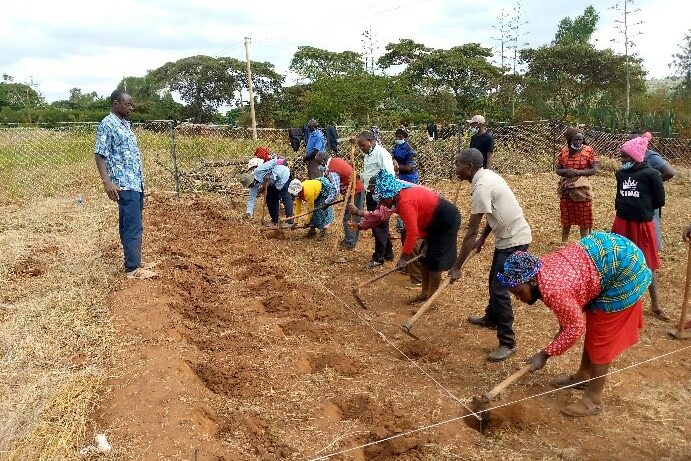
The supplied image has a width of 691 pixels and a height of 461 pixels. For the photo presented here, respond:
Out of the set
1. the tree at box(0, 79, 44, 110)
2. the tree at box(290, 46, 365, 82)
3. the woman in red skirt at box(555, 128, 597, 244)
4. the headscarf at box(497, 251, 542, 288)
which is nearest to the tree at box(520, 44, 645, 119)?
the tree at box(290, 46, 365, 82)

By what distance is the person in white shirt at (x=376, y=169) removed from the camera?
260 inches

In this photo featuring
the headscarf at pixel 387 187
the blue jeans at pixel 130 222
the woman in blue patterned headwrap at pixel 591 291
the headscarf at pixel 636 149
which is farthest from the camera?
the blue jeans at pixel 130 222

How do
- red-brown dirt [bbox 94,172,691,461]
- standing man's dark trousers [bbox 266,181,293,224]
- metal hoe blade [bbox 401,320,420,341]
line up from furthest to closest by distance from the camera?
standing man's dark trousers [bbox 266,181,293,224] → metal hoe blade [bbox 401,320,420,341] → red-brown dirt [bbox 94,172,691,461]

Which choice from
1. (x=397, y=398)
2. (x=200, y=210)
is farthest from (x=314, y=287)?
(x=200, y=210)

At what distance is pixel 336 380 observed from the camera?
416 cm

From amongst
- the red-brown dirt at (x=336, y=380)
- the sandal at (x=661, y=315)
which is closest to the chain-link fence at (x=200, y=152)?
the red-brown dirt at (x=336, y=380)

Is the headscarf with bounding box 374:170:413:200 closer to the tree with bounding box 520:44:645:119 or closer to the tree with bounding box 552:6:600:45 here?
the tree with bounding box 520:44:645:119

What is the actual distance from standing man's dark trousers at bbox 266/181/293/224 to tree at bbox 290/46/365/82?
60.0ft

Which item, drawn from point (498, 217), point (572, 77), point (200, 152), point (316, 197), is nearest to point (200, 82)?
point (200, 152)

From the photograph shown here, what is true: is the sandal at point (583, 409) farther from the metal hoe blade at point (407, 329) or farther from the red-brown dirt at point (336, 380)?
the metal hoe blade at point (407, 329)

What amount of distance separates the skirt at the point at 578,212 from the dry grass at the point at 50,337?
5388mm

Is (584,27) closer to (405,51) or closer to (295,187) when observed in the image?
(405,51)

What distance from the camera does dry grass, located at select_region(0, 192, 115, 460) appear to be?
10.6ft

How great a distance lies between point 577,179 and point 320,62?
21.5m
